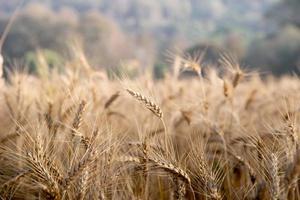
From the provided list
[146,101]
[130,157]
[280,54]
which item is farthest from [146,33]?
[130,157]

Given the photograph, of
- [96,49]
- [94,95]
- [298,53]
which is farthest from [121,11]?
[94,95]

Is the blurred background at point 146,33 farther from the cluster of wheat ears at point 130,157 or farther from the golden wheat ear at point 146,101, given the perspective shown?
the golden wheat ear at point 146,101

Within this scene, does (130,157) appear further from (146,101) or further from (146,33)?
(146,33)

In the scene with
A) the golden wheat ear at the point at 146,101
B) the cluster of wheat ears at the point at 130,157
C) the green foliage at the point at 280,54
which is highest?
the green foliage at the point at 280,54

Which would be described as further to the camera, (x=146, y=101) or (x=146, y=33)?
(x=146, y=33)

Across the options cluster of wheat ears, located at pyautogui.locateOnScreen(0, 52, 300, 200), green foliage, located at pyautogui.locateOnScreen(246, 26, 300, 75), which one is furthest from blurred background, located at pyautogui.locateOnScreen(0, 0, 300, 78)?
cluster of wheat ears, located at pyautogui.locateOnScreen(0, 52, 300, 200)

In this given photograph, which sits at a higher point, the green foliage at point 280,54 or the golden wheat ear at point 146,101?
the green foliage at point 280,54

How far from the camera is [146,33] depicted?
153ft

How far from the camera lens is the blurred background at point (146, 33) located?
18.2m

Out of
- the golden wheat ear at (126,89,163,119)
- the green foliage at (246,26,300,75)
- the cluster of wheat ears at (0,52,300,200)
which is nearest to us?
the cluster of wheat ears at (0,52,300,200)

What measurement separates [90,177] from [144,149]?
0.67 feet

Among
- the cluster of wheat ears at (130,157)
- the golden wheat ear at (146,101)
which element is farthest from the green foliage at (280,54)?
the golden wheat ear at (146,101)

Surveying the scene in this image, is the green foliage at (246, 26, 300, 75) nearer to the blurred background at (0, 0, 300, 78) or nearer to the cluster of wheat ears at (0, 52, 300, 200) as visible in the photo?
the blurred background at (0, 0, 300, 78)

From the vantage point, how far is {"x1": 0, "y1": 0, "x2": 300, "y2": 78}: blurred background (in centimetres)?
1822
